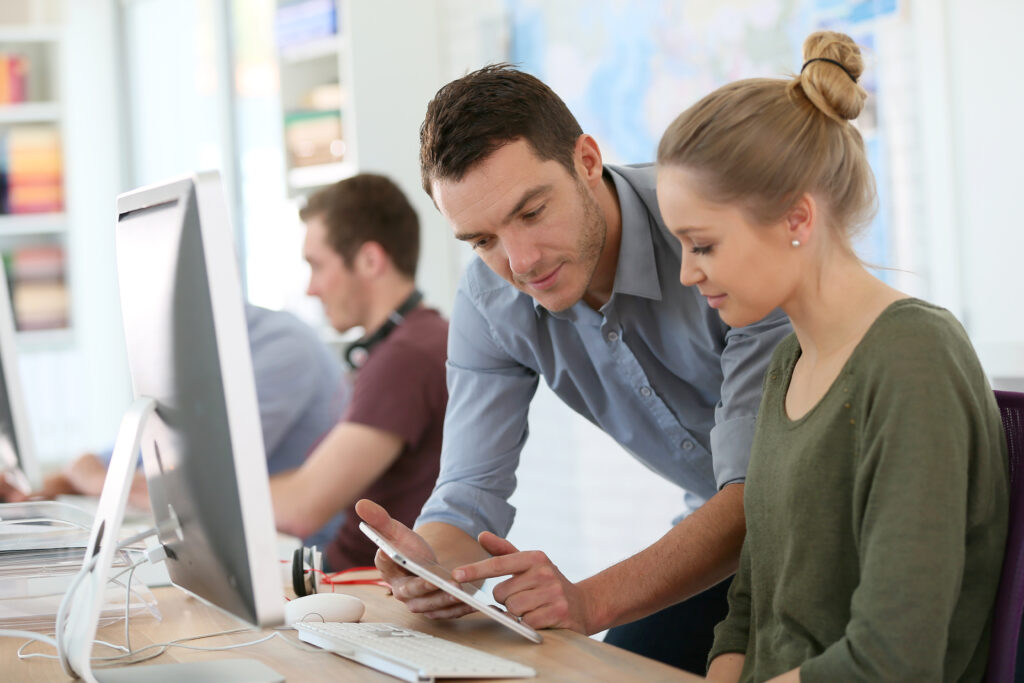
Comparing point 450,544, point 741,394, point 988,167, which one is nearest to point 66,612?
point 450,544

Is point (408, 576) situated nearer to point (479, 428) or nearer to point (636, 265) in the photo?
point (479, 428)

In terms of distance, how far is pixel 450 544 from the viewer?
5.15 ft

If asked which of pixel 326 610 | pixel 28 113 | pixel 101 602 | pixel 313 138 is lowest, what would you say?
pixel 326 610

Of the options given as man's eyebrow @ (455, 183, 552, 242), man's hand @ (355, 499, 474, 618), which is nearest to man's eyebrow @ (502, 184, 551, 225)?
man's eyebrow @ (455, 183, 552, 242)

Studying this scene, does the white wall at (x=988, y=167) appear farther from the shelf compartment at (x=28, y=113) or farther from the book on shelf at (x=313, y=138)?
the shelf compartment at (x=28, y=113)

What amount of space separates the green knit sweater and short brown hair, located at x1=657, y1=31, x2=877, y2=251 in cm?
A: 15

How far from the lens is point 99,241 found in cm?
534

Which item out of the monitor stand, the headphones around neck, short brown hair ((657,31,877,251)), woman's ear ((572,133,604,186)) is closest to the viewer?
the monitor stand

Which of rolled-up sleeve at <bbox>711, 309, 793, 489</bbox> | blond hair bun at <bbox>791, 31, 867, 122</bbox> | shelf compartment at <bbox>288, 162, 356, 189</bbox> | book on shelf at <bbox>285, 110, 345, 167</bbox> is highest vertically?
book on shelf at <bbox>285, 110, 345, 167</bbox>

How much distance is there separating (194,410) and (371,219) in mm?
1790

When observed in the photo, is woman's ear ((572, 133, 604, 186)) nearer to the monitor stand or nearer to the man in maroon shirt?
the monitor stand

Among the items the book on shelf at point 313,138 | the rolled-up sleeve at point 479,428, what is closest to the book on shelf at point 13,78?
the book on shelf at point 313,138

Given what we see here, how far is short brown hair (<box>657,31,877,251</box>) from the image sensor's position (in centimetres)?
112

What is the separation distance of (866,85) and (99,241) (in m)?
3.95
